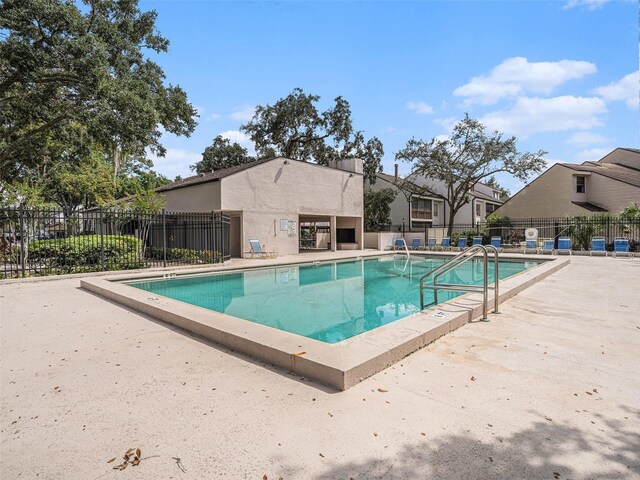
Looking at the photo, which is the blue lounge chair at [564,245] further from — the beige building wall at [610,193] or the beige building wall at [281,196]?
the beige building wall at [281,196]

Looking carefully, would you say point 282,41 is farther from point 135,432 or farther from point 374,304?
point 135,432

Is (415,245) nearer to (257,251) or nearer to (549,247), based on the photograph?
(549,247)

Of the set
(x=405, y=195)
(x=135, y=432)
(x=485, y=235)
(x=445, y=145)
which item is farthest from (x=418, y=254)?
(x=135, y=432)

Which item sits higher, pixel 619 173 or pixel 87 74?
pixel 87 74

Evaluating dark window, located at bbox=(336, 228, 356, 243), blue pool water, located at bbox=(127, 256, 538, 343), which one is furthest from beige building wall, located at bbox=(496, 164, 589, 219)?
blue pool water, located at bbox=(127, 256, 538, 343)

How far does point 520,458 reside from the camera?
217cm

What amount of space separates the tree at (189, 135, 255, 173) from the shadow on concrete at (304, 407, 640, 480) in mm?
38586

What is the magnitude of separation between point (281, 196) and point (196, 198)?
15.5ft

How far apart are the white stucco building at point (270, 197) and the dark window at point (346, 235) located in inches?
67.5

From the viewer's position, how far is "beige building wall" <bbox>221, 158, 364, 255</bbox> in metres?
18.5

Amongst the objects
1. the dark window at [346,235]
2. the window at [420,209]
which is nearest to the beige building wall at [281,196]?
the dark window at [346,235]

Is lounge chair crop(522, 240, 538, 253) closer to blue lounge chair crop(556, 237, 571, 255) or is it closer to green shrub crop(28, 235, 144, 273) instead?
blue lounge chair crop(556, 237, 571, 255)

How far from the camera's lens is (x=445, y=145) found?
30.0 metres

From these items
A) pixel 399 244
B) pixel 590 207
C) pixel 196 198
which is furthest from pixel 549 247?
pixel 196 198
